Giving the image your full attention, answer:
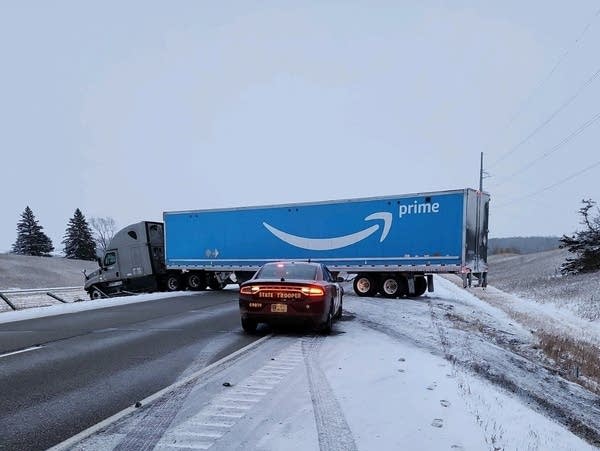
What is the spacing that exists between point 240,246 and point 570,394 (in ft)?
57.9

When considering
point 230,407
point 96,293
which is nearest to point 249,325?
point 230,407

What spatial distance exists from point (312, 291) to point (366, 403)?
178 inches

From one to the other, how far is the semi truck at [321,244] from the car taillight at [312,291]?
1026 cm

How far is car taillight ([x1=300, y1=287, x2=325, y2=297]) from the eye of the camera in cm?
999

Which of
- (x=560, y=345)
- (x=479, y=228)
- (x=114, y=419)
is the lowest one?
(x=560, y=345)

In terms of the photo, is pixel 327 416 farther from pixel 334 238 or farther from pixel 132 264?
pixel 132 264

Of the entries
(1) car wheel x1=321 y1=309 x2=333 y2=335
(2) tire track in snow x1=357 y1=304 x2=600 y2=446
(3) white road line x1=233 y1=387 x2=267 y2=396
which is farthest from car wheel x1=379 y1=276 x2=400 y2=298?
(3) white road line x1=233 y1=387 x2=267 y2=396

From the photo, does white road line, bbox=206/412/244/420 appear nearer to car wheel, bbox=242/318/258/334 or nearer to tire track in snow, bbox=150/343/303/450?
tire track in snow, bbox=150/343/303/450

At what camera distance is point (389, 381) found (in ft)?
21.4

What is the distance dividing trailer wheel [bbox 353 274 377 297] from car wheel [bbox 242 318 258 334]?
10957 mm

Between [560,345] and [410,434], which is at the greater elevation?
[410,434]

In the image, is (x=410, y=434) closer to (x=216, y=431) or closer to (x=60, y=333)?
(x=216, y=431)

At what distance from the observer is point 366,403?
18.3 ft

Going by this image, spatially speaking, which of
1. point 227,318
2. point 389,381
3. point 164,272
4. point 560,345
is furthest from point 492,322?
A: point 164,272
